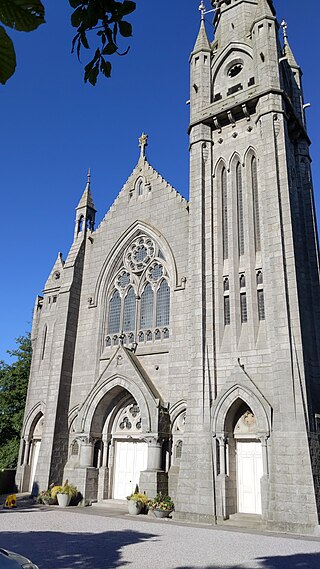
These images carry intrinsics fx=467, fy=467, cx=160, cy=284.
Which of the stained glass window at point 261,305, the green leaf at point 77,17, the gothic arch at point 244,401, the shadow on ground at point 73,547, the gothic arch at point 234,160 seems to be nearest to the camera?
the green leaf at point 77,17

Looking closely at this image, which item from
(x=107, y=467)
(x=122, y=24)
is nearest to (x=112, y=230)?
(x=107, y=467)

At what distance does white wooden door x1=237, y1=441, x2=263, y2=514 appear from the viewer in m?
16.0

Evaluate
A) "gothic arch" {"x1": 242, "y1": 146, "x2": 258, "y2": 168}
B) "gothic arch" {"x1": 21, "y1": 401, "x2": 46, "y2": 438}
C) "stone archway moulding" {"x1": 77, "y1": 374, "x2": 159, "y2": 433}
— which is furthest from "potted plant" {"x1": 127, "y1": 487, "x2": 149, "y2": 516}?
"gothic arch" {"x1": 242, "y1": 146, "x2": 258, "y2": 168}

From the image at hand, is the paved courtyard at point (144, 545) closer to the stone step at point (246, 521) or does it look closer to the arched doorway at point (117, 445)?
the stone step at point (246, 521)

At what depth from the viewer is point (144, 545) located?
11.4 meters

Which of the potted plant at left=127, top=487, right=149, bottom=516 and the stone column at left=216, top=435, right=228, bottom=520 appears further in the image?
the potted plant at left=127, top=487, right=149, bottom=516

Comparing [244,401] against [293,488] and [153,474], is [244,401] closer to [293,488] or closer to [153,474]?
[293,488]

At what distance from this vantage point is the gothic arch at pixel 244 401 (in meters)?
15.7

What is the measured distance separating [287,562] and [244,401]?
684 centimetres

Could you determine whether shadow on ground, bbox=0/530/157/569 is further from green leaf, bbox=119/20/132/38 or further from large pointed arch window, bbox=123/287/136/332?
large pointed arch window, bbox=123/287/136/332

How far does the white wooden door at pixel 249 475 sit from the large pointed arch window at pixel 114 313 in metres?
8.76

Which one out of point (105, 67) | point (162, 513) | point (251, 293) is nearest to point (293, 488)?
point (162, 513)

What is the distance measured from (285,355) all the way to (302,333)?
113 centimetres

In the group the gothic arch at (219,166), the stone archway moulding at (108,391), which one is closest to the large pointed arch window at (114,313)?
the stone archway moulding at (108,391)
